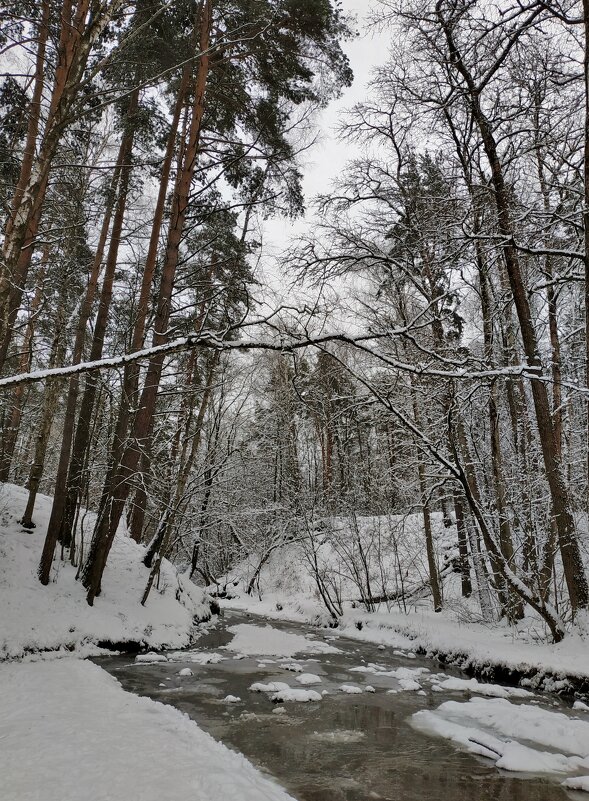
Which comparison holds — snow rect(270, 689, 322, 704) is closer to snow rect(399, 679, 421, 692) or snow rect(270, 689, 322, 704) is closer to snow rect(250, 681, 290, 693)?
snow rect(250, 681, 290, 693)

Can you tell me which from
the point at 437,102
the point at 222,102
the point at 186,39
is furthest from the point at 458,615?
the point at 186,39

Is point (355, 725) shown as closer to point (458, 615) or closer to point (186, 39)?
point (458, 615)

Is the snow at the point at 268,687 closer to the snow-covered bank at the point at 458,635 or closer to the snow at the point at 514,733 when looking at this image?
the snow at the point at 514,733

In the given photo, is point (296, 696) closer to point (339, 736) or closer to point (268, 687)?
point (268, 687)

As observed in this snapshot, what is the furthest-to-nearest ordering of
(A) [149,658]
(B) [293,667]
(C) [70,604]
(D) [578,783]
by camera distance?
1. (C) [70,604]
2. (B) [293,667]
3. (A) [149,658]
4. (D) [578,783]

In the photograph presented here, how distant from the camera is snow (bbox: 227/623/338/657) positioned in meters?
10.4

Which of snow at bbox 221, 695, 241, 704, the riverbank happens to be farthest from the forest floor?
the riverbank

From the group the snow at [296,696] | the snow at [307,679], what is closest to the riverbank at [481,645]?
the snow at [307,679]

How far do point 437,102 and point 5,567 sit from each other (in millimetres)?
10977

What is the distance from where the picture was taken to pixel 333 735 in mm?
5375

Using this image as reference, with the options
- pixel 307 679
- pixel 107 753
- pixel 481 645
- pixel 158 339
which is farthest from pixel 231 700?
pixel 158 339

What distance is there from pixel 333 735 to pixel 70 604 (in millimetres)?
5952

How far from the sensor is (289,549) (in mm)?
23500

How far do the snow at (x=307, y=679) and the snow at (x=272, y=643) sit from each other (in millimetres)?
2113
